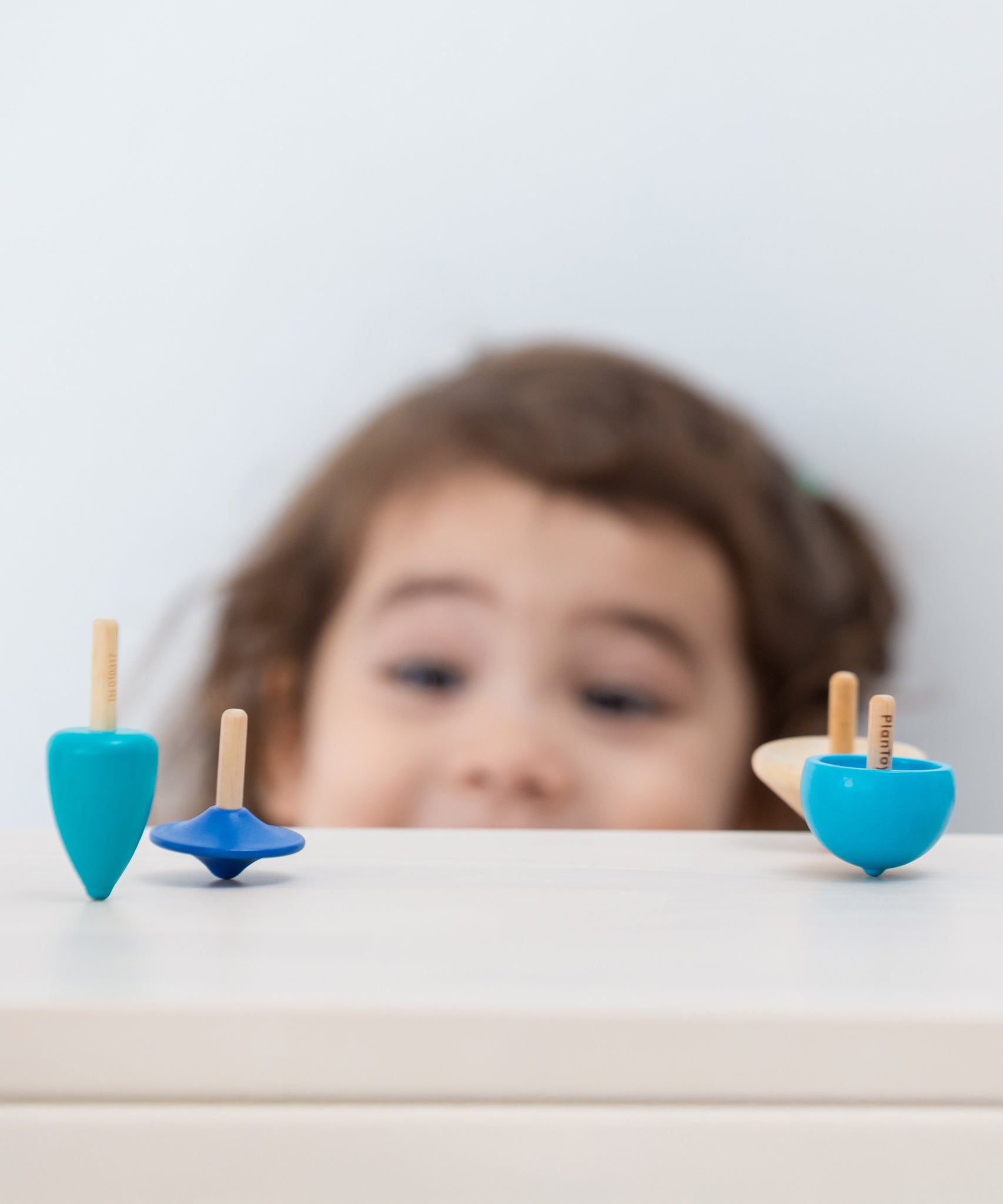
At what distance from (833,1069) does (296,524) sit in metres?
0.94

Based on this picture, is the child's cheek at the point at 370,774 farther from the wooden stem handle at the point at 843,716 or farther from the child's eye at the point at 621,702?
the wooden stem handle at the point at 843,716

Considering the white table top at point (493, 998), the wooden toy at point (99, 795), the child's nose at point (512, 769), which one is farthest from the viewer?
the child's nose at point (512, 769)

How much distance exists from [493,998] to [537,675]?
802 mm

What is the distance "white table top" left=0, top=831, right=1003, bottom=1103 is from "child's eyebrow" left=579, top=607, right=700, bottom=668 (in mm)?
685

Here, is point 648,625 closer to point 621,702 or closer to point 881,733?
point 621,702

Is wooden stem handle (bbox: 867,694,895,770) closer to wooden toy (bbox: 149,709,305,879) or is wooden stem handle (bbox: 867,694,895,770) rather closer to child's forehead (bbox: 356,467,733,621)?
wooden toy (bbox: 149,709,305,879)

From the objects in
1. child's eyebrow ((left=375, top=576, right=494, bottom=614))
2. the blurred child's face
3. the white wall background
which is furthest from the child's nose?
the white wall background

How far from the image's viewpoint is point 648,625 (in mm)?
1197

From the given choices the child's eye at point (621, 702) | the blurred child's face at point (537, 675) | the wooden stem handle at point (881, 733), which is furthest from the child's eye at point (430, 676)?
the wooden stem handle at point (881, 733)

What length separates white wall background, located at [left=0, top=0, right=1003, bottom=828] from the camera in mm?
1194

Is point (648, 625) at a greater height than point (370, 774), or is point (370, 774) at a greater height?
point (648, 625)

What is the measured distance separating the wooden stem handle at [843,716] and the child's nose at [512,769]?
0.54m

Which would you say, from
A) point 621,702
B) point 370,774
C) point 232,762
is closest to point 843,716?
point 232,762

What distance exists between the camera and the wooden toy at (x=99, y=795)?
1.59ft
